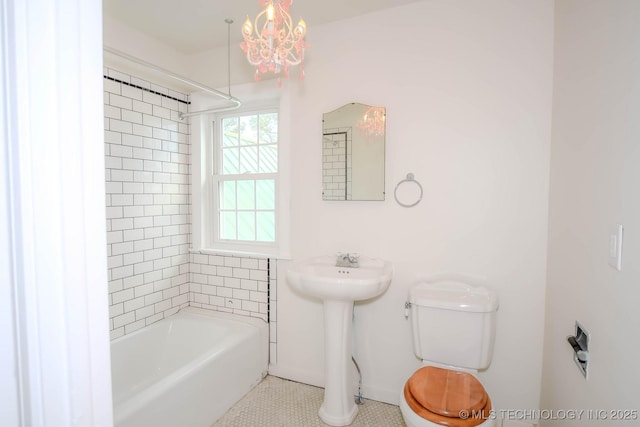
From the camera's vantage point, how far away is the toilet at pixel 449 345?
4.44 feet

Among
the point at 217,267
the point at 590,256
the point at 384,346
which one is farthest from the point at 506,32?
the point at 217,267

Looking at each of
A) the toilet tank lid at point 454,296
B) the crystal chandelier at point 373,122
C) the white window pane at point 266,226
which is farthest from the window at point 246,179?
the toilet tank lid at point 454,296

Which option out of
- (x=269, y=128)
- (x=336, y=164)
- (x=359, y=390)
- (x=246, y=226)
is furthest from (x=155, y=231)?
(x=359, y=390)

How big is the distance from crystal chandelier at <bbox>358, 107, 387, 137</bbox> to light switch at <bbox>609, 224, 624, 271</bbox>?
1.29m

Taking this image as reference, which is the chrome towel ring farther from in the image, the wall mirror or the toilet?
the toilet

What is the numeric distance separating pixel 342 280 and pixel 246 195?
1311mm

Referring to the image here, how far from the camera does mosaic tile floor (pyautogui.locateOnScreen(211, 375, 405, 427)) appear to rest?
1.89m

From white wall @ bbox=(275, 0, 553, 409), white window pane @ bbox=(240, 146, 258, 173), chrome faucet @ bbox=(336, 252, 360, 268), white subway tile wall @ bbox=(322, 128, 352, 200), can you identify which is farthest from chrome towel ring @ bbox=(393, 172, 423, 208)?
white window pane @ bbox=(240, 146, 258, 173)

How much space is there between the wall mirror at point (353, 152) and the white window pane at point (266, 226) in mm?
587

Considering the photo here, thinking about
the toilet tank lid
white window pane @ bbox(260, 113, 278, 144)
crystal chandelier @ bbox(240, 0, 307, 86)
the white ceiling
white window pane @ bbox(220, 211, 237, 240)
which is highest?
the white ceiling

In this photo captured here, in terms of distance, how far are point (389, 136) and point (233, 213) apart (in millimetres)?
1480

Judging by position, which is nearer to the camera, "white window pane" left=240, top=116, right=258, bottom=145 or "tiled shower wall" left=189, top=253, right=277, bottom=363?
"tiled shower wall" left=189, top=253, right=277, bottom=363

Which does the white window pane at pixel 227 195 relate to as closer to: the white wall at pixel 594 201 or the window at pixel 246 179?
the window at pixel 246 179

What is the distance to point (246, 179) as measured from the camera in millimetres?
2598
